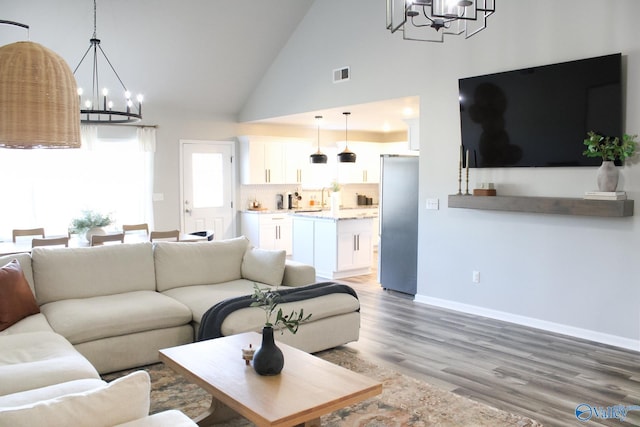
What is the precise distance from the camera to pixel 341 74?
7.43 meters

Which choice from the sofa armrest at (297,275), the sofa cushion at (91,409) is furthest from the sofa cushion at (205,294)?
the sofa cushion at (91,409)

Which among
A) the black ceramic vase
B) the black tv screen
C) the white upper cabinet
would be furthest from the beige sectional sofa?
the white upper cabinet

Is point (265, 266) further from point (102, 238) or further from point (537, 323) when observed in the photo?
point (537, 323)

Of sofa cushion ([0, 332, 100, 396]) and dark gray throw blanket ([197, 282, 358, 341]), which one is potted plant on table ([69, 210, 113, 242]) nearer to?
dark gray throw blanket ([197, 282, 358, 341])

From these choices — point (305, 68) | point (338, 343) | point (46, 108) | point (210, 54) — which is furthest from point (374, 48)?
point (46, 108)

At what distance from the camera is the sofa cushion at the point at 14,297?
12.5 ft

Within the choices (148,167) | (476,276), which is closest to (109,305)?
(476,276)

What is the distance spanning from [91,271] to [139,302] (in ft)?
1.94

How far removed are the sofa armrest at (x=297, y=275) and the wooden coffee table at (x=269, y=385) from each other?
1710 millimetres

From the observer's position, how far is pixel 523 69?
5332mm

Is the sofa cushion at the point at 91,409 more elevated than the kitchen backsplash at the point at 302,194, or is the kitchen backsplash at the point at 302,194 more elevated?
the kitchen backsplash at the point at 302,194

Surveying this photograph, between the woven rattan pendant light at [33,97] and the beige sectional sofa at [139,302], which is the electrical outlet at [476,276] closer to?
the beige sectional sofa at [139,302]

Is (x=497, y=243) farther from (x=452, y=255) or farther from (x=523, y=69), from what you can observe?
(x=523, y=69)

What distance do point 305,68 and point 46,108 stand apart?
625 cm
